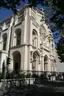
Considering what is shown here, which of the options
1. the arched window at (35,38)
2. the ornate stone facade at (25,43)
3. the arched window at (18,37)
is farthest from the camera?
the arched window at (35,38)

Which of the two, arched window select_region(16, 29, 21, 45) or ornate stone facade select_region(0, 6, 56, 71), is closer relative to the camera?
ornate stone facade select_region(0, 6, 56, 71)

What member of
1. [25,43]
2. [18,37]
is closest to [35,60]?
[25,43]

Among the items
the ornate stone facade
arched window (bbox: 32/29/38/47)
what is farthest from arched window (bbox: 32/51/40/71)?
arched window (bbox: 32/29/38/47)

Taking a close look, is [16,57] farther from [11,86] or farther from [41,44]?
[11,86]

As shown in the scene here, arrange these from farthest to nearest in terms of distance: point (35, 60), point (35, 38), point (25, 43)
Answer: point (35, 38), point (35, 60), point (25, 43)

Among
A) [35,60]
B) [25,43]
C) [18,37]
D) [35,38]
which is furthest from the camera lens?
[35,38]

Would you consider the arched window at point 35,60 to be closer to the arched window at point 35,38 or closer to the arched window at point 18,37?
the arched window at point 35,38

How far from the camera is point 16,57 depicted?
1395 inches

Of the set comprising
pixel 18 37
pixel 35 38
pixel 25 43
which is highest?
pixel 18 37

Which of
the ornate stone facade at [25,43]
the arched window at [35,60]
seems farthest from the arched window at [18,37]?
the arched window at [35,60]

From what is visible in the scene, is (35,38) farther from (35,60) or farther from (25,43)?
(25,43)

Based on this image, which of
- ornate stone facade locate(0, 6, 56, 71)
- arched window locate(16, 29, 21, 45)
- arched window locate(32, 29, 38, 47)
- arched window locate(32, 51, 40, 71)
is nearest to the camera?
ornate stone facade locate(0, 6, 56, 71)

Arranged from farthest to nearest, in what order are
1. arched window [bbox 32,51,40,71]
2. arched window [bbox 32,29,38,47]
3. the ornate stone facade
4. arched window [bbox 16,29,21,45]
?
arched window [bbox 32,29,38,47] → arched window [bbox 16,29,21,45] → arched window [bbox 32,51,40,71] → the ornate stone facade

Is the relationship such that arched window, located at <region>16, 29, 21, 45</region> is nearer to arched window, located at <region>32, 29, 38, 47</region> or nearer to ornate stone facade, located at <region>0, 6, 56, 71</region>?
ornate stone facade, located at <region>0, 6, 56, 71</region>
